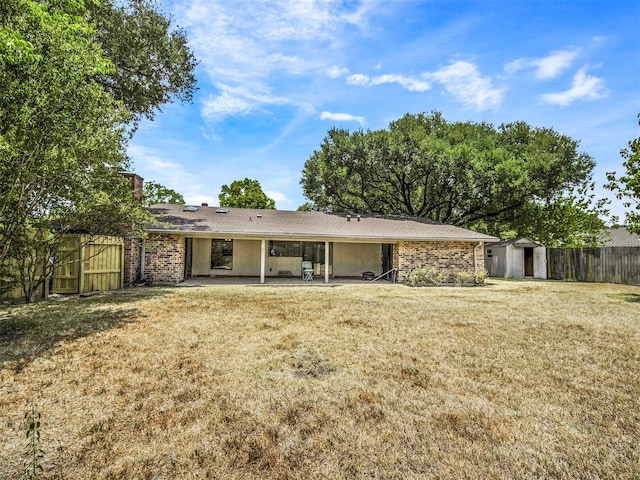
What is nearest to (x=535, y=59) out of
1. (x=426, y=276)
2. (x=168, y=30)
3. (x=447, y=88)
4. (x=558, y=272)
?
(x=447, y=88)

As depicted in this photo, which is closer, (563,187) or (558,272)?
(558,272)

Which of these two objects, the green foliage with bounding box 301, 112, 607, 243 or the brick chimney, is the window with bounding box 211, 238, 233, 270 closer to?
→ the brick chimney

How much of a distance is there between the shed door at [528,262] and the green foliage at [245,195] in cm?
2607

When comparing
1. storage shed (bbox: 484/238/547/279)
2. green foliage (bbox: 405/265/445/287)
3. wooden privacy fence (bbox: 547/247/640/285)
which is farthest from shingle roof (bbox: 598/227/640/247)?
green foliage (bbox: 405/265/445/287)

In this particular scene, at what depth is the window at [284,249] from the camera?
54.2ft

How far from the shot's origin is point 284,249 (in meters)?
16.6

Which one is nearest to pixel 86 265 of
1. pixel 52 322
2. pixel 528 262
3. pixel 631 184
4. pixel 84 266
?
pixel 84 266

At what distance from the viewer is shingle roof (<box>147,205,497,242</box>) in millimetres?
13323

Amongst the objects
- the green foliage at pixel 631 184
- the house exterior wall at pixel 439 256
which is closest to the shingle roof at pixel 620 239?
the house exterior wall at pixel 439 256

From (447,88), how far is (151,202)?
1181cm

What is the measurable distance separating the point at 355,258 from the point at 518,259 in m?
10.2

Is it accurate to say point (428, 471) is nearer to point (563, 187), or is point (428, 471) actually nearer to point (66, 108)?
point (66, 108)

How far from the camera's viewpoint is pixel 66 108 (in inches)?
222

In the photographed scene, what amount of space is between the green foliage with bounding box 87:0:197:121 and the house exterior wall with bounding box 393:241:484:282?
38.2 feet
